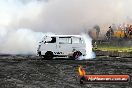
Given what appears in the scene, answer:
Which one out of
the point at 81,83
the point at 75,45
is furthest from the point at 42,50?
the point at 81,83

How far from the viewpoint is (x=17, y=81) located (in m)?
18.2

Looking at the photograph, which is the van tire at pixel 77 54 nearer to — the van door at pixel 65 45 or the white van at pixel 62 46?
the white van at pixel 62 46

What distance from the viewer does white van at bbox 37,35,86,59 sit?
3250 cm

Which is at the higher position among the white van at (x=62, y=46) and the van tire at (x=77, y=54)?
the white van at (x=62, y=46)

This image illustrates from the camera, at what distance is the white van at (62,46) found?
1280 inches

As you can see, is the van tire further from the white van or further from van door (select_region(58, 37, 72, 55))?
van door (select_region(58, 37, 72, 55))

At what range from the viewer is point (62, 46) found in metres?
32.5

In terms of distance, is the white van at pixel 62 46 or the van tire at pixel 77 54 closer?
the white van at pixel 62 46

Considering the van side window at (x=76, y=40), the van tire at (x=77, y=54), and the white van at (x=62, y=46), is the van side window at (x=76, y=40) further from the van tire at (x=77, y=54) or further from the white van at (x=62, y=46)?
the van tire at (x=77, y=54)

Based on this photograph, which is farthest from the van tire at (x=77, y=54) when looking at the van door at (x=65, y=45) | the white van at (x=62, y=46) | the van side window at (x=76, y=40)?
the van side window at (x=76, y=40)

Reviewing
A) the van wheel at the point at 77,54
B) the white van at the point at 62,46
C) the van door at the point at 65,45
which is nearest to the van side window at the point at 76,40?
the white van at the point at 62,46

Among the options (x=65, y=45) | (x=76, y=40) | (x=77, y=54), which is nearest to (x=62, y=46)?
(x=65, y=45)

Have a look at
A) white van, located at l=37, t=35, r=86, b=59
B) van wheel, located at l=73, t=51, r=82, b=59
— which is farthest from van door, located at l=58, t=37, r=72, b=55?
van wheel, located at l=73, t=51, r=82, b=59

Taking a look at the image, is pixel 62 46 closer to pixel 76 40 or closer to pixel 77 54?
pixel 76 40
